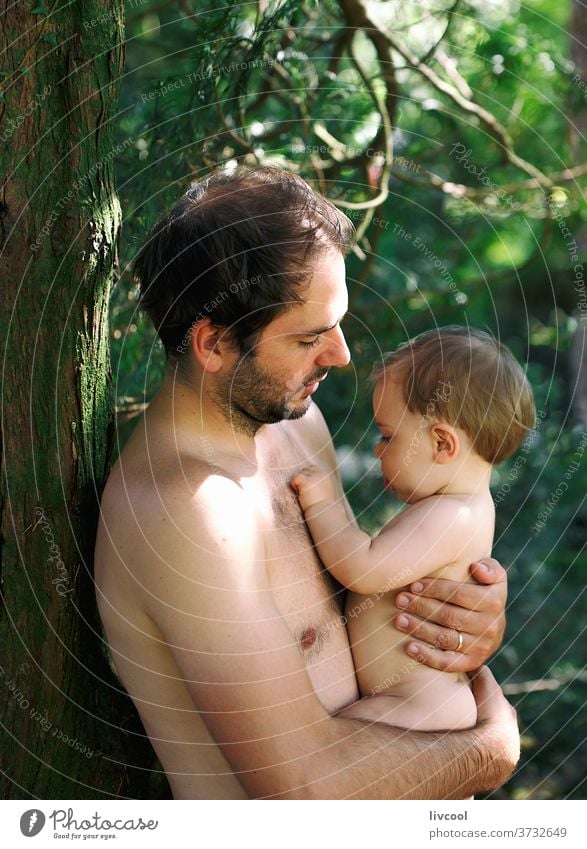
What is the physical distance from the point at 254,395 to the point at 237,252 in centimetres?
31

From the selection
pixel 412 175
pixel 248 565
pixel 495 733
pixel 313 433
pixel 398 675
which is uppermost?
pixel 412 175

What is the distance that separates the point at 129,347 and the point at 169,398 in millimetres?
1183

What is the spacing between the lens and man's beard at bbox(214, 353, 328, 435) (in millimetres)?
2053

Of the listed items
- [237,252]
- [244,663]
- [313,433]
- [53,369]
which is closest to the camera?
[244,663]

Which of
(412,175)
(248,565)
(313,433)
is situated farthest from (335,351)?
(412,175)

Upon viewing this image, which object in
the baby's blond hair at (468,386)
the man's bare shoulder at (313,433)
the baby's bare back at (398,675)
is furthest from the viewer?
the man's bare shoulder at (313,433)

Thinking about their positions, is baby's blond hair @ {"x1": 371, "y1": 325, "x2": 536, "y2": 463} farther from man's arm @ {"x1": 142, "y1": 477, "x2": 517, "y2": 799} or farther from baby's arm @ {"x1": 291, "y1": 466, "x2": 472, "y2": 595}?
man's arm @ {"x1": 142, "y1": 477, "x2": 517, "y2": 799}

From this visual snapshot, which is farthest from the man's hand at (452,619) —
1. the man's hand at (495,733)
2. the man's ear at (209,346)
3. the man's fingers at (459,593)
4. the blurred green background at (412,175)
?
the blurred green background at (412,175)

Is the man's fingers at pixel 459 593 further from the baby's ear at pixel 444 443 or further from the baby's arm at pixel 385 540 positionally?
the baby's ear at pixel 444 443

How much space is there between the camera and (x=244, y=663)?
A: 1.68m

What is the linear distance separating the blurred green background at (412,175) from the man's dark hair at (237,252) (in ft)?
2.37

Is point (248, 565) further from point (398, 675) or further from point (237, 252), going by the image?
point (237, 252)

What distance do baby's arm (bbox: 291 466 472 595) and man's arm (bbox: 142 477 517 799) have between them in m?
0.29

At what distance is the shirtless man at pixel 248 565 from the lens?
5.62 ft
